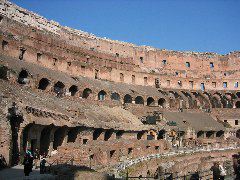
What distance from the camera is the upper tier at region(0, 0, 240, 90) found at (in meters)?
41.6

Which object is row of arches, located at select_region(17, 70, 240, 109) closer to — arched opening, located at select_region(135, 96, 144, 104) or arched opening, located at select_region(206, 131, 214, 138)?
arched opening, located at select_region(135, 96, 144, 104)

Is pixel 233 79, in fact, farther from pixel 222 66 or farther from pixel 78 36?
pixel 78 36

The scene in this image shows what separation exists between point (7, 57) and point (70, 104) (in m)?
9.96

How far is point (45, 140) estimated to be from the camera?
25375 mm

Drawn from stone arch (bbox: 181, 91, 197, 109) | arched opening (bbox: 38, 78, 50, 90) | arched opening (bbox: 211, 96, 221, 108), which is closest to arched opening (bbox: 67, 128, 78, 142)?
arched opening (bbox: 38, 78, 50, 90)

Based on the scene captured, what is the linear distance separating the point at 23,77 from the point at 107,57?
2101 centimetres

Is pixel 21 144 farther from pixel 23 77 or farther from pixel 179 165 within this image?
pixel 23 77

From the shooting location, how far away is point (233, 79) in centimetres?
6325

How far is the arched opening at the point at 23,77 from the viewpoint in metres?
34.5

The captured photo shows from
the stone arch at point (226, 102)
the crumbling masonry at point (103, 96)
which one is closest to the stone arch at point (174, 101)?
the crumbling masonry at point (103, 96)

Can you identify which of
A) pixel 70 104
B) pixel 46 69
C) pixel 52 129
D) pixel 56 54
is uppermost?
pixel 56 54

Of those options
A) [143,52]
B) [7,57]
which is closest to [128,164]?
[7,57]

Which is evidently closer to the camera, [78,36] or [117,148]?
[117,148]

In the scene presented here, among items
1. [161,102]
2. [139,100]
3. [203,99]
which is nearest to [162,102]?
[161,102]
